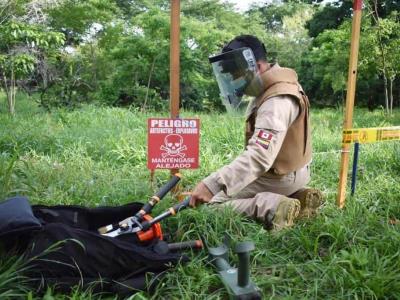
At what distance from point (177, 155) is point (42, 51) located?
906 centimetres

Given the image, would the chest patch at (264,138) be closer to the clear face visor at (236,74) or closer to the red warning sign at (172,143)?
the clear face visor at (236,74)

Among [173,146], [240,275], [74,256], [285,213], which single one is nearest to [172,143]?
[173,146]

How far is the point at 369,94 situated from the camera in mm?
19094

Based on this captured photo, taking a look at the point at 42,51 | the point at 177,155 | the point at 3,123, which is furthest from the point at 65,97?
the point at 177,155

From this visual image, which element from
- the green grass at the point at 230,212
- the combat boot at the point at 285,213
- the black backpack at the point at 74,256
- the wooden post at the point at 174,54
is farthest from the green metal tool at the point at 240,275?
the wooden post at the point at 174,54

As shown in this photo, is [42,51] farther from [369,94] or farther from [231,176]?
[369,94]

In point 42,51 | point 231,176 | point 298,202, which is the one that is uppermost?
point 42,51

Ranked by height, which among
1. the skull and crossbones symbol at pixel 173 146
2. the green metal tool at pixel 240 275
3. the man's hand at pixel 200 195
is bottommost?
the green metal tool at pixel 240 275

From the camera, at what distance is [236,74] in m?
2.92

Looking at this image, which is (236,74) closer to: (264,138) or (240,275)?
(264,138)

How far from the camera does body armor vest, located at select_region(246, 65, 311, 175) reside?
2.91 m

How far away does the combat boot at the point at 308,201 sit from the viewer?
10.2 ft

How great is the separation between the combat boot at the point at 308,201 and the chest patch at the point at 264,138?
0.66 metres

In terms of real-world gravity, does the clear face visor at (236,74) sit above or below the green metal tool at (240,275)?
above
